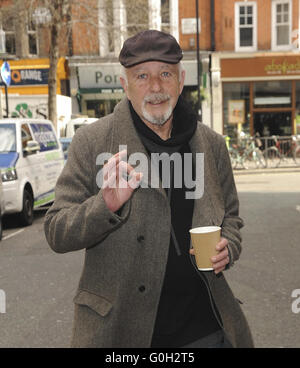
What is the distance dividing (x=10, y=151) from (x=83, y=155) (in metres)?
7.81

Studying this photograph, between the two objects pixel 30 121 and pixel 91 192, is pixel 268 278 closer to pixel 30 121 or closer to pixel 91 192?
pixel 91 192

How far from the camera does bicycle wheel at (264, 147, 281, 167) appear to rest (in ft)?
64.4

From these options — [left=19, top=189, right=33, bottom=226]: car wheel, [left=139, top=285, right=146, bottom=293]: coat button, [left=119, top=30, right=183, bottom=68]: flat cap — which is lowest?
[left=19, top=189, right=33, bottom=226]: car wheel

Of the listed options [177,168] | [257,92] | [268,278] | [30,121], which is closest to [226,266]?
[177,168]

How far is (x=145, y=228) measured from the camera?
192cm

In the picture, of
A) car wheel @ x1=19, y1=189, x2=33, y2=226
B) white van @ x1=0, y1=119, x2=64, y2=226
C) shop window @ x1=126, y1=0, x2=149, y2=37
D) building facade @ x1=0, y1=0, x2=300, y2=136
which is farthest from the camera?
building facade @ x1=0, y1=0, x2=300, y2=136

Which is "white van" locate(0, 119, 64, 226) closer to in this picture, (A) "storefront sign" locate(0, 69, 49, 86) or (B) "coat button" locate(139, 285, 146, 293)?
(B) "coat button" locate(139, 285, 146, 293)

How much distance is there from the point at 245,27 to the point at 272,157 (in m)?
7.30

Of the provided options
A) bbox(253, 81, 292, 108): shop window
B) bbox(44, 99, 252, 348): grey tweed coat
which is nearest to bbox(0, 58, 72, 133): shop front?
bbox(253, 81, 292, 108): shop window

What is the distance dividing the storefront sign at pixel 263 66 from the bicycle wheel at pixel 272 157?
5116 mm

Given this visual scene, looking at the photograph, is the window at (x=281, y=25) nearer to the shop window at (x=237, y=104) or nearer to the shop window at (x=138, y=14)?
the shop window at (x=237, y=104)

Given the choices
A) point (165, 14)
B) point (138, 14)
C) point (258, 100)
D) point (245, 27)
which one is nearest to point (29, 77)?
point (138, 14)

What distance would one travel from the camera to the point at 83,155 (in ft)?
6.42

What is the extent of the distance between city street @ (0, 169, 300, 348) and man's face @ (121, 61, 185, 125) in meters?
2.57
